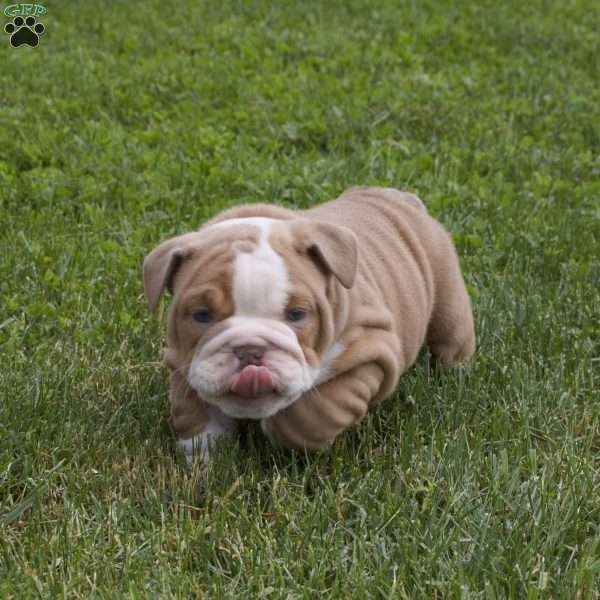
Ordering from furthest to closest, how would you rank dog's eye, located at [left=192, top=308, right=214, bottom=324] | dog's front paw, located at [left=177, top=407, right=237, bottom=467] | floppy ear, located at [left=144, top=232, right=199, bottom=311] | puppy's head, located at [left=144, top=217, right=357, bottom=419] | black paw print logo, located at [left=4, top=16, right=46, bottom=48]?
1. black paw print logo, located at [left=4, top=16, right=46, bottom=48]
2. dog's front paw, located at [left=177, top=407, right=237, bottom=467]
3. floppy ear, located at [left=144, top=232, right=199, bottom=311]
4. dog's eye, located at [left=192, top=308, right=214, bottom=324]
5. puppy's head, located at [left=144, top=217, right=357, bottom=419]

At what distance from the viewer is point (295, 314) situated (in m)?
3.23

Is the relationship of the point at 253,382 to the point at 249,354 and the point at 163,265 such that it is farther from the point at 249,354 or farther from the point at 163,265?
the point at 163,265

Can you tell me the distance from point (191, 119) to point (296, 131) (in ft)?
2.25

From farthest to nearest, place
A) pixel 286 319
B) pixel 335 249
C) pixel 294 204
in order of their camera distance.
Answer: pixel 294 204 < pixel 335 249 < pixel 286 319

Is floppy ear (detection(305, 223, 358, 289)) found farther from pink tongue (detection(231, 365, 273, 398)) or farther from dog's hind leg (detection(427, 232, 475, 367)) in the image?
dog's hind leg (detection(427, 232, 475, 367))

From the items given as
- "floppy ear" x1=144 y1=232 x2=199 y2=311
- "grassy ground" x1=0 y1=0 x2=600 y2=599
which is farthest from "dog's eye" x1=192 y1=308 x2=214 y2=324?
"grassy ground" x1=0 y1=0 x2=600 y2=599

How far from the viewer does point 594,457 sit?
11.8 feet

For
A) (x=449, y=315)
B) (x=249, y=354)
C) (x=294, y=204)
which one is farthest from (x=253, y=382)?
(x=294, y=204)

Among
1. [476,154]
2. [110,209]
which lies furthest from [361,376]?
[476,154]

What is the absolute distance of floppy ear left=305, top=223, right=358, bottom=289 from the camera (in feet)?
10.8

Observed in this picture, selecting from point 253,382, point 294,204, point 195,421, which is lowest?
point 294,204

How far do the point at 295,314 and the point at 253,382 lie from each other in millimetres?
254

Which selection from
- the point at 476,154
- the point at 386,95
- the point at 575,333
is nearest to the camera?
the point at 575,333

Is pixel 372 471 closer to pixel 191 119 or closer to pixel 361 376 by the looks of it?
pixel 361 376
